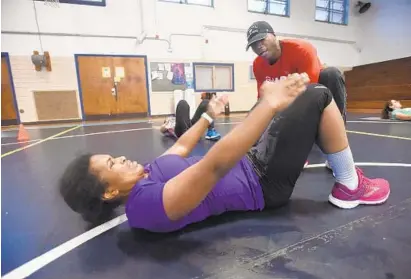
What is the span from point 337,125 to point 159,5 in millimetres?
7881

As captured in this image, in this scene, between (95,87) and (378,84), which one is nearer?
(95,87)

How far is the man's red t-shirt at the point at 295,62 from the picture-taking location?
6.18 feet

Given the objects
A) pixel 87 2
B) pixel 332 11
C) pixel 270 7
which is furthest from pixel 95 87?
pixel 332 11

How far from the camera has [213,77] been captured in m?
8.52

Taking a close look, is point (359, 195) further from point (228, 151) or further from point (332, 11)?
point (332, 11)

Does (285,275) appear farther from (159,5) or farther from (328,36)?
(328,36)

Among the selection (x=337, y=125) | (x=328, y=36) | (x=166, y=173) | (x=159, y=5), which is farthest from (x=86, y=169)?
(x=328, y=36)

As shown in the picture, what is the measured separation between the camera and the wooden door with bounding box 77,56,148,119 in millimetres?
7270

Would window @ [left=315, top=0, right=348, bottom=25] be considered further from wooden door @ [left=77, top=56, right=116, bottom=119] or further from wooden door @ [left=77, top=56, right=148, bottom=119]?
wooden door @ [left=77, top=56, right=116, bottom=119]

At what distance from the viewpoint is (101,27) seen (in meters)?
7.17

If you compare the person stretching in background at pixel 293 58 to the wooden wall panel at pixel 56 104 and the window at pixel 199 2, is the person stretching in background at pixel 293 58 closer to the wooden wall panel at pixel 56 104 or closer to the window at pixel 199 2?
the wooden wall panel at pixel 56 104

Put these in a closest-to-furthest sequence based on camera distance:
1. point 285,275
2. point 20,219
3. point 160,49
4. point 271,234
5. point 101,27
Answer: point 285,275
point 271,234
point 20,219
point 101,27
point 160,49

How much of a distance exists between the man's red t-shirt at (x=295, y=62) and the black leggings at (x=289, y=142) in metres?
0.95

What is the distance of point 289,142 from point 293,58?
120cm
